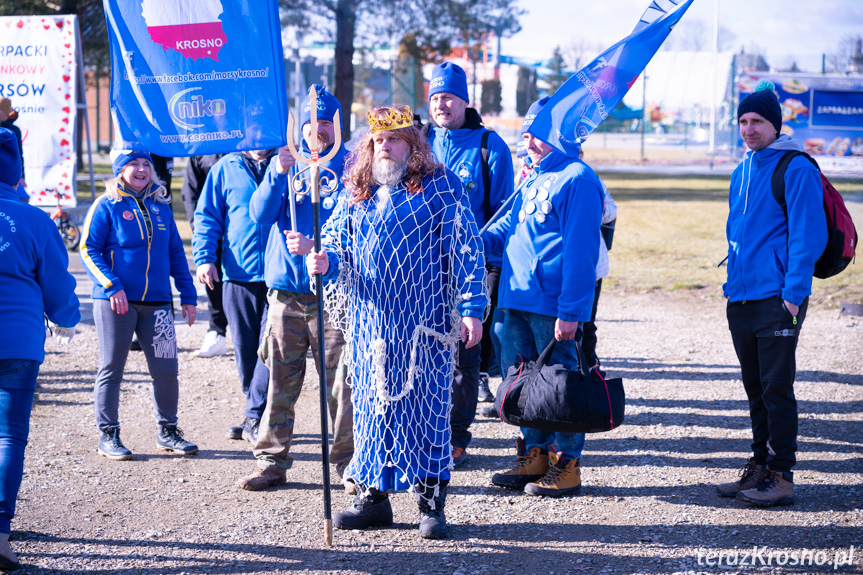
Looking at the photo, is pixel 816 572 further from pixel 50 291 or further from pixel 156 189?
pixel 156 189

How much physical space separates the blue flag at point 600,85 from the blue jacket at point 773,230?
791 mm

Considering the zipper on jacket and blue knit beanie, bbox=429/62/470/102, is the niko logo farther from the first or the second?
blue knit beanie, bbox=429/62/470/102

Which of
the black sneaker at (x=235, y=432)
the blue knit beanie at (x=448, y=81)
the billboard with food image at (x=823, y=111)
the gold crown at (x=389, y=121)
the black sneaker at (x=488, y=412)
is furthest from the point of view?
the billboard with food image at (x=823, y=111)

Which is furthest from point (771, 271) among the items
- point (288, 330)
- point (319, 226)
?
point (288, 330)

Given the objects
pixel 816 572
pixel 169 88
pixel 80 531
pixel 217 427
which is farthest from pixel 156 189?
pixel 816 572

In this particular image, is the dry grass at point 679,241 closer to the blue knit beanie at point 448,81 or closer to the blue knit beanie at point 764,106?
the blue knit beanie at point 764,106

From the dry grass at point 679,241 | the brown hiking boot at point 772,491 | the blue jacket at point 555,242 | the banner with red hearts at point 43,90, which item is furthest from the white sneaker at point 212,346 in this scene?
the dry grass at point 679,241

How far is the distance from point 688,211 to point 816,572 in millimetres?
14161

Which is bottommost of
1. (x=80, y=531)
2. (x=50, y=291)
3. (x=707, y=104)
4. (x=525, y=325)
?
(x=80, y=531)

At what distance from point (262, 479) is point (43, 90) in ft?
24.9

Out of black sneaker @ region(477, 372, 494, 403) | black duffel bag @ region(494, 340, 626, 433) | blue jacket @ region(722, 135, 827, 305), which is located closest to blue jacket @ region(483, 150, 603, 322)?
black duffel bag @ region(494, 340, 626, 433)

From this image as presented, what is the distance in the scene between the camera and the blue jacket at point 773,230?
13.7 ft

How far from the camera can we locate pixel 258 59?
12.9 feet

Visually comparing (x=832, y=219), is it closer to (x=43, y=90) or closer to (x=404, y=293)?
(x=404, y=293)
